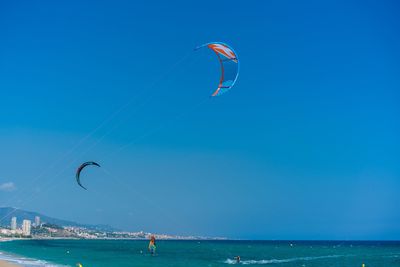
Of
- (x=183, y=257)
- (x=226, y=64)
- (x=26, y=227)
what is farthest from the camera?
(x=26, y=227)

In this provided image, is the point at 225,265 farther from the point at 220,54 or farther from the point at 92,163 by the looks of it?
Answer: the point at 220,54

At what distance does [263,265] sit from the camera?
3616cm

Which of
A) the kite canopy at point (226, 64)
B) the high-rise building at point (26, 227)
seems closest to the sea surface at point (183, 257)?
the kite canopy at point (226, 64)

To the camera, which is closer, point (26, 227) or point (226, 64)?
point (226, 64)

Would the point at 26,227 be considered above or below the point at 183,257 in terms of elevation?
above

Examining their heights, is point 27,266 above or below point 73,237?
below

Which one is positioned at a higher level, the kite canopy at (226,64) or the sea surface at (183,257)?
the kite canopy at (226,64)

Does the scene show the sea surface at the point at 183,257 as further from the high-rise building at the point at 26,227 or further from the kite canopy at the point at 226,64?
the high-rise building at the point at 26,227

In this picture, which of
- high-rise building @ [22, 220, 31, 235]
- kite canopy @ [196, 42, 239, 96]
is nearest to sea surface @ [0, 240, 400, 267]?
kite canopy @ [196, 42, 239, 96]

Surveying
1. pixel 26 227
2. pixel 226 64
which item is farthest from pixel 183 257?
pixel 26 227

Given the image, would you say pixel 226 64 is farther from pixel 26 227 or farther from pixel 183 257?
pixel 26 227

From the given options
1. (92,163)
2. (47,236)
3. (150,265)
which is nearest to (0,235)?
(47,236)

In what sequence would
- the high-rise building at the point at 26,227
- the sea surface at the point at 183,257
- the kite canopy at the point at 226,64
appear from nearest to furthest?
the kite canopy at the point at 226,64 → the sea surface at the point at 183,257 → the high-rise building at the point at 26,227

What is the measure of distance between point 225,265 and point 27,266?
47.1 ft
